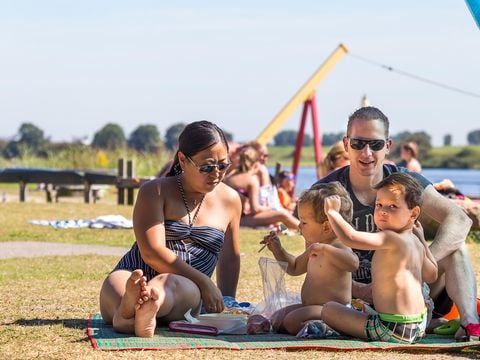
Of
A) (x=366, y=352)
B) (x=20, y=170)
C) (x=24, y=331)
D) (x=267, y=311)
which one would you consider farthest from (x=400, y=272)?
(x=20, y=170)

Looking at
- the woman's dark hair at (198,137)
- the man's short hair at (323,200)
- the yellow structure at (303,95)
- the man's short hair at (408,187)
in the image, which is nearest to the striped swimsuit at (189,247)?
the woman's dark hair at (198,137)

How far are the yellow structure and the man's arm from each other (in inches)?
807

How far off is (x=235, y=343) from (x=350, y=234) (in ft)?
2.94

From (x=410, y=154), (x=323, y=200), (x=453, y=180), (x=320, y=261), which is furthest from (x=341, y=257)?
(x=453, y=180)

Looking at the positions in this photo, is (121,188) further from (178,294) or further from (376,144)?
(178,294)

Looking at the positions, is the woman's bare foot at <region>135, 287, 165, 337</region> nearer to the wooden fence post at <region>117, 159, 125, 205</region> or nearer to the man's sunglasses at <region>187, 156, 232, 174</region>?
the man's sunglasses at <region>187, 156, 232, 174</region>

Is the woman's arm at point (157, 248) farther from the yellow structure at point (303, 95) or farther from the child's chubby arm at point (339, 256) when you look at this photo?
the yellow structure at point (303, 95)

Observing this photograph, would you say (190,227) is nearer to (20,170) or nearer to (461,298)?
(461,298)

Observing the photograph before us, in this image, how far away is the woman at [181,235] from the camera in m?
5.98

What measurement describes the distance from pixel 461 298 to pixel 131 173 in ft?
52.7

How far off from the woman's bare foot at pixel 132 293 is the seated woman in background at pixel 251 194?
26.6ft

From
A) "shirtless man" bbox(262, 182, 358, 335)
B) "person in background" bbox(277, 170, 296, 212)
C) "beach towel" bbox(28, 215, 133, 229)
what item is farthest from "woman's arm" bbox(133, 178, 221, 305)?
"person in background" bbox(277, 170, 296, 212)

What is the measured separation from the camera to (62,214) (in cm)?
1739

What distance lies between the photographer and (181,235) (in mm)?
6301
